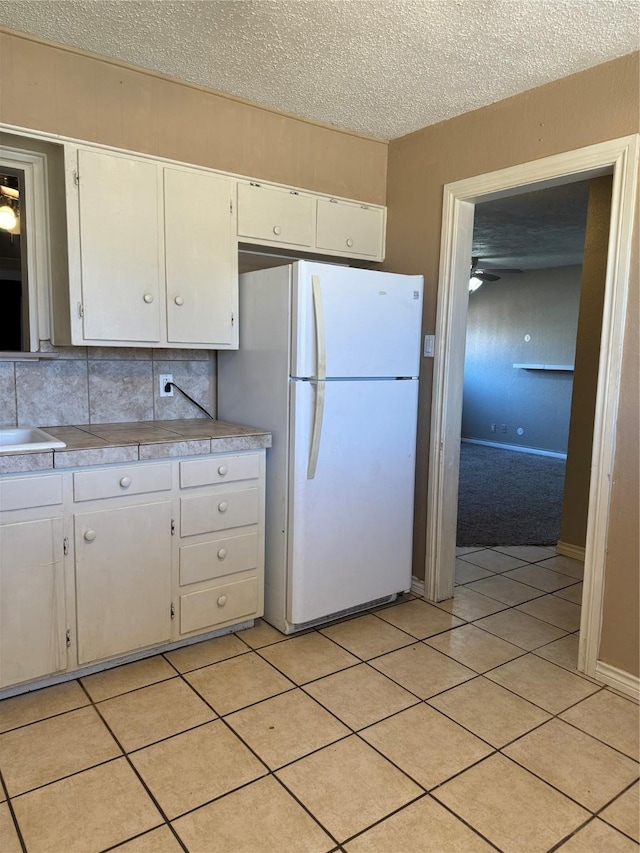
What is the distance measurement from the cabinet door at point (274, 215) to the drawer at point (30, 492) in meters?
1.44

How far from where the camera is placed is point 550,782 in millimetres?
1851

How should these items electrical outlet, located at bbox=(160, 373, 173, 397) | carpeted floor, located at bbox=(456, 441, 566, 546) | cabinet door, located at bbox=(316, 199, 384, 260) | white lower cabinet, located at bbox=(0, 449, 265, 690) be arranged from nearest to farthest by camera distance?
1. white lower cabinet, located at bbox=(0, 449, 265, 690)
2. electrical outlet, located at bbox=(160, 373, 173, 397)
3. cabinet door, located at bbox=(316, 199, 384, 260)
4. carpeted floor, located at bbox=(456, 441, 566, 546)

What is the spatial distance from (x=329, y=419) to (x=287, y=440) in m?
0.21

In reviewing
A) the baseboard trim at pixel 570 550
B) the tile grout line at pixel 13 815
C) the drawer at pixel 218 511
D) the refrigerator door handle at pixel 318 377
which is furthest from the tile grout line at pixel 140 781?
the baseboard trim at pixel 570 550

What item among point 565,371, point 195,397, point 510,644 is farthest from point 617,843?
point 565,371

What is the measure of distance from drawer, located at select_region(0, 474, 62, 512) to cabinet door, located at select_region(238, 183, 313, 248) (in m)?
1.44

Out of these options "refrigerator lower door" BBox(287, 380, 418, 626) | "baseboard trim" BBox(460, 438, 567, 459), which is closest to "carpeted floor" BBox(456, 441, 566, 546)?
"baseboard trim" BBox(460, 438, 567, 459)

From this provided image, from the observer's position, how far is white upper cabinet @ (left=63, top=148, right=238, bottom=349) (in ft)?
8.00

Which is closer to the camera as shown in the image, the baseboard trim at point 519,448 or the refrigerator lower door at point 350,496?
the refrigerator lower door at point 350,496

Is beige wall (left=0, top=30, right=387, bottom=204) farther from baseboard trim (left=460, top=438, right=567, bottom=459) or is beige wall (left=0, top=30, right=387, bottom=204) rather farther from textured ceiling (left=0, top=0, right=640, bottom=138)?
baseboard trim (left=460, top=438, right=567, bottom=459)

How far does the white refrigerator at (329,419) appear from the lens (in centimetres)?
261

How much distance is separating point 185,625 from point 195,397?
115 cm

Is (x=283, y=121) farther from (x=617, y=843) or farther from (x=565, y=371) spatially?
(x=565, y=371)

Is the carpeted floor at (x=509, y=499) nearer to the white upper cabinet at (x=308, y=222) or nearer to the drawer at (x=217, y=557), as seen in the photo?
the drawer at (x=217, y=557)
